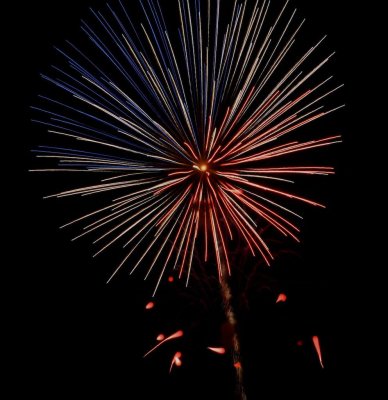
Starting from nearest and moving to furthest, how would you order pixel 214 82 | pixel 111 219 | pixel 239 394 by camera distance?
pixel 214 82 → pixel 111 219 → pixel 239 394

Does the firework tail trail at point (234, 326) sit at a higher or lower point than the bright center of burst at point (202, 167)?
lower

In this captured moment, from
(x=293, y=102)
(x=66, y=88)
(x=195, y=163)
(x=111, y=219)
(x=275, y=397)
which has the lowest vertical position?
(x=275, y=397)

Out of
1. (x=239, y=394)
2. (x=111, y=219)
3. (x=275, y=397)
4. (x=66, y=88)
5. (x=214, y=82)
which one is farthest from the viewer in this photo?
(x=275, y=397)

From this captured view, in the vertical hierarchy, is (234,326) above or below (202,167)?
below

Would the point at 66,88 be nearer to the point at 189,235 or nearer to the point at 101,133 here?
the point at 101,133

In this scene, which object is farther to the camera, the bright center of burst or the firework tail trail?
the firework tail trail

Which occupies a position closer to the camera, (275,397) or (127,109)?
(127,109)

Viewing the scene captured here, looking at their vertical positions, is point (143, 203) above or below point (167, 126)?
below

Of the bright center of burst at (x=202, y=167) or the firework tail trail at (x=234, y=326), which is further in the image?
the firework tail trail at (x=234, y=326)

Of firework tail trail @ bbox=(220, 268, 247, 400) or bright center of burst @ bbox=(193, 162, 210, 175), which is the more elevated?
bright center of burst @ bbox=(193, 162, 210, 175)

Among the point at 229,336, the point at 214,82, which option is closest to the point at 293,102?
the point at 214,82

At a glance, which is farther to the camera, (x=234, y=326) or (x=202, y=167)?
(x=234, y=326)
